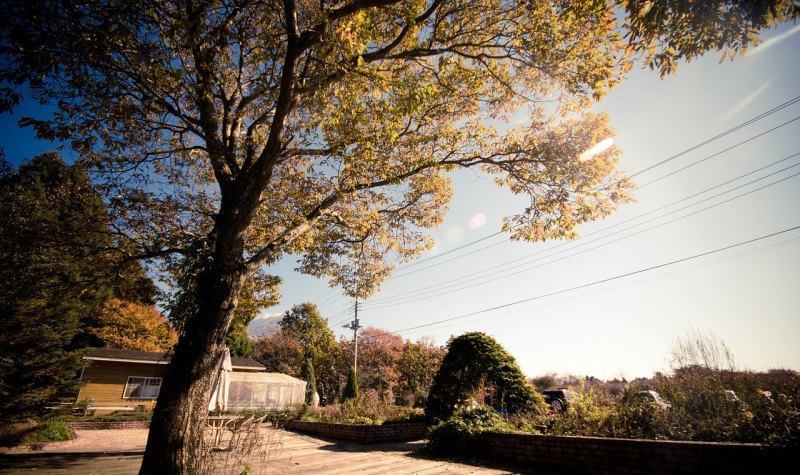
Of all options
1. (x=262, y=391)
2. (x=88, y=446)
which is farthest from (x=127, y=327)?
(x=88, y=446)

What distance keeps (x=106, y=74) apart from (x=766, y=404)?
466 inches

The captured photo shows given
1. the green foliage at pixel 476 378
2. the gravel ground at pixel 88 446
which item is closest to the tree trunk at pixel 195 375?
the green foliage at pixel 476 378

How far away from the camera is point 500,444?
7031mm

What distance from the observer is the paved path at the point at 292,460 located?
6.37 m

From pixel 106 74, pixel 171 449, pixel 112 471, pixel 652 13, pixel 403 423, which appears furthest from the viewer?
pixel 403 423

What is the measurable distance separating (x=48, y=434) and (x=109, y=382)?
12990mm

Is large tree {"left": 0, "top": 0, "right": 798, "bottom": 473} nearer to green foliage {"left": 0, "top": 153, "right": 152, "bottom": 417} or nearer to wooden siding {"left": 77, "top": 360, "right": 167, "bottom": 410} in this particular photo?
green foliage {"left": 0, "top": 153, "right": 152, "bottom": 417}

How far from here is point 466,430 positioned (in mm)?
7789

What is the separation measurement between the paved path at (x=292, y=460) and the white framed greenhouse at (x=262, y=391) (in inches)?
557

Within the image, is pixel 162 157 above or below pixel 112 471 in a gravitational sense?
above

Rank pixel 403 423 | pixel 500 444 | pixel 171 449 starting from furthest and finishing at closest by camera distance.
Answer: pixel 403 423 → pixel 500 444 → pixel 171 449

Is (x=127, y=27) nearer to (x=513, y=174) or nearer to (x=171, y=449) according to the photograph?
(x=171, y=449)

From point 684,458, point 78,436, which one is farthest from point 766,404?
point 78,436

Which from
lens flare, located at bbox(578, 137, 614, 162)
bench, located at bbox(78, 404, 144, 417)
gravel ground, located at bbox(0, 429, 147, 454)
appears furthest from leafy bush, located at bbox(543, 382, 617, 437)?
bench, located at bbox(78, 404, 144, 417)
